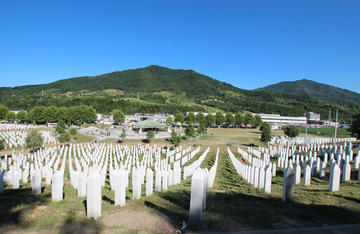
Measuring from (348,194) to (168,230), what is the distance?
6368mm

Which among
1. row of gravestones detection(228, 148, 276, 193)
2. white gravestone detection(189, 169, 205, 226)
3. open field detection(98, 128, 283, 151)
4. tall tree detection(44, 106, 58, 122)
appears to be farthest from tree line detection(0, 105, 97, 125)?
white gravestone detection(189, 169, 205, 226)

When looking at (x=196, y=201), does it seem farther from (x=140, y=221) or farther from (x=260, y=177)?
(x=260, y=177)

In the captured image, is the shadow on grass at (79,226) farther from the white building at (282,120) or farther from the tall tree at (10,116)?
the white building at (282,120)

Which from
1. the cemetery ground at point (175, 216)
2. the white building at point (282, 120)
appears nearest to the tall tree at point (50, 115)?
the cemetery ground at point (175, 216)

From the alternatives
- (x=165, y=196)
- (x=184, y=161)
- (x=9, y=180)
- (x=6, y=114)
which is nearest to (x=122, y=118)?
(x=6, y=114)

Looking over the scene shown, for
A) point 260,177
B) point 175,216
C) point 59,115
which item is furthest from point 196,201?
point 59,115

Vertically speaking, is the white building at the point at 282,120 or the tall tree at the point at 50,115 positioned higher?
the white building at the point at 282,120

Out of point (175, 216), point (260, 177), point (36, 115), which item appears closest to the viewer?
point (175, 216)

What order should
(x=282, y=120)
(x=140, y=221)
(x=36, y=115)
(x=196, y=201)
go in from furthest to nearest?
(x=282, y=120) < (x=36, y=115) < (x=140, y=221) < (x=196, y=201)

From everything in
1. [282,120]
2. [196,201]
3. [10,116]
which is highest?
[282,120]

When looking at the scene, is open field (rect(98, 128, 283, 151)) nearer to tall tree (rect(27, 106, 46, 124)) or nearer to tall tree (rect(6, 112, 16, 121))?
tall tree (rect(27, 106, 46, 124))

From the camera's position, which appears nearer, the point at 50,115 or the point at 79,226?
the point at 79,226

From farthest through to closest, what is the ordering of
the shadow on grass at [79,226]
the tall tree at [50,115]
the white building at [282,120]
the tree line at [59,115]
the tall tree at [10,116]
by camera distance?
the white building at [282,120] < the tall tree at [10,116] < the tall tree at [50,115] < the tree line at [59,115] < the shadow on grass at [79,226]

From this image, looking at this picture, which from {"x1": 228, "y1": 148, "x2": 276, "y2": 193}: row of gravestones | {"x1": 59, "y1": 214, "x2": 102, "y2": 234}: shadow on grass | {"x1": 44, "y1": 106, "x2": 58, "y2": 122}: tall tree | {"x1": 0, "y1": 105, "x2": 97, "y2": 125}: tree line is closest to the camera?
{"x1": 59, "y1": 214, "x2": 102, "y2": 234}: shadow on grass
